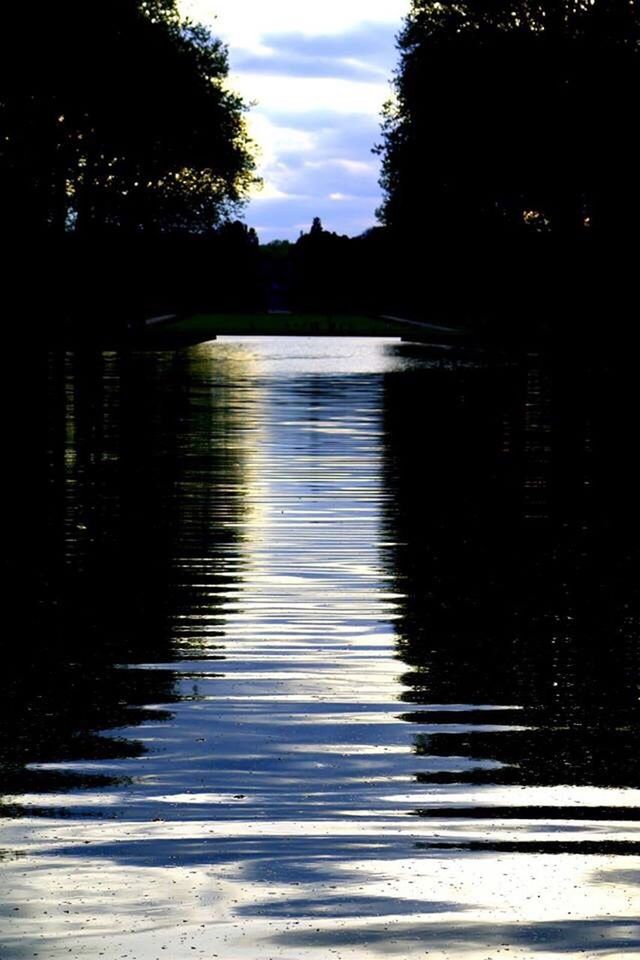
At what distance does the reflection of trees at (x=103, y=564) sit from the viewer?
841cm

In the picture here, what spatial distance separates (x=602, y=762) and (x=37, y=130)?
63715 millimetres

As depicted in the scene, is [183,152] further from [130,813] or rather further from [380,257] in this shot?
[130,813]

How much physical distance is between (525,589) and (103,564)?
2760mm

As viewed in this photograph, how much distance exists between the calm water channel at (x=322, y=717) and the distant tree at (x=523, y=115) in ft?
171

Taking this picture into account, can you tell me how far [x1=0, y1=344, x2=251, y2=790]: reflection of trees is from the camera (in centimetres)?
841

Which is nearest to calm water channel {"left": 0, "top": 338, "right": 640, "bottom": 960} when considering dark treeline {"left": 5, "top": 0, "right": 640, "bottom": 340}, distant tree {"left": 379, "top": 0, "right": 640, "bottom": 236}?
dark treeline {"left": 5, "top": 0, "right": 640, "bottom": 340}

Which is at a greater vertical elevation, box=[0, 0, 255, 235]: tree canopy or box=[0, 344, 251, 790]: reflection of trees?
box=[0, 0, 255, 235]: tree canopy

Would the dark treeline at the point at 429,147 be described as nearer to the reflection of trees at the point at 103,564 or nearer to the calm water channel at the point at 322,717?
the reflection of trees at the point at 103,564

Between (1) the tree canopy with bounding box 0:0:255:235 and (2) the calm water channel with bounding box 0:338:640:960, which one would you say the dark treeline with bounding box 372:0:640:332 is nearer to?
(1) the tree canopy with bounding box 0:0:255:235

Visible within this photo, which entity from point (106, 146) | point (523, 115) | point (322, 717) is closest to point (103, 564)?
point (322, 717)

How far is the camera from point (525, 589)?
41.7ft

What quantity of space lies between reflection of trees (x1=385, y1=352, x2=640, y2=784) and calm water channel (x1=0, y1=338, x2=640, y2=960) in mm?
33

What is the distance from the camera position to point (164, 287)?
534ft

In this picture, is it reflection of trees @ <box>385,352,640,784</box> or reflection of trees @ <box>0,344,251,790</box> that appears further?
reflection of trees @ <box>0,344,251,790</box>
